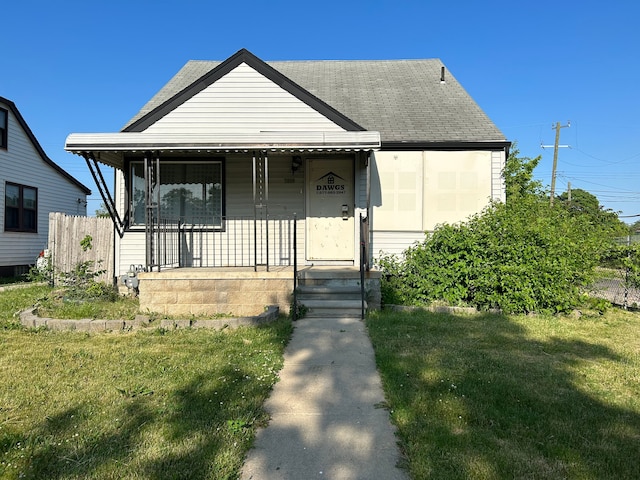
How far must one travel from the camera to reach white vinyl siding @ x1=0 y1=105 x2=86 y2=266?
12896 millimetres

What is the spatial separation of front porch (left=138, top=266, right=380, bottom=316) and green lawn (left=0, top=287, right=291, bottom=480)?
1.31 meters

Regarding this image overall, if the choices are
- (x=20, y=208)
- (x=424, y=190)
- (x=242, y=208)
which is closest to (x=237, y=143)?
(x=242, y=208)

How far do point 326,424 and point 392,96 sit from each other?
9227 millimetres

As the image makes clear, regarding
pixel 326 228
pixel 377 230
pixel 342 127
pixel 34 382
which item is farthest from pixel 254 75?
pixel 34 382

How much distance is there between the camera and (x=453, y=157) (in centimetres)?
856

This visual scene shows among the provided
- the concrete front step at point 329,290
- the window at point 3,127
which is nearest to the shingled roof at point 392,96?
the concrete front step at point 329,290

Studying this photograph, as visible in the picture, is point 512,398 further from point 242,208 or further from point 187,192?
point 187,192

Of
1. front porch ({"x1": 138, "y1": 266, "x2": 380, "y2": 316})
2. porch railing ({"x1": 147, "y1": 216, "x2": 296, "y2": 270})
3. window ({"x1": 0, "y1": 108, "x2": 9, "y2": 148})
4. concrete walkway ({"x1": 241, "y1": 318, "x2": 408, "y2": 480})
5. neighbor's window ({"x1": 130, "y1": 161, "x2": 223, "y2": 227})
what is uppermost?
window ({"x1": 0, "y1": 108, "x2": 9, "y2": 148})

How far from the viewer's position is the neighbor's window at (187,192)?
834 centimetres

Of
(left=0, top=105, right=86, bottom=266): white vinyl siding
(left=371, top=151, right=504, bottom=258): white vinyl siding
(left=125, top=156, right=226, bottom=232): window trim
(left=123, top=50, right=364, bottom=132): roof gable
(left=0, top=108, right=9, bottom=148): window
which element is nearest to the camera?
(left=123, top=50, right=364, bottom=132): roof gable

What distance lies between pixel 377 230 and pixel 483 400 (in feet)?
18.1

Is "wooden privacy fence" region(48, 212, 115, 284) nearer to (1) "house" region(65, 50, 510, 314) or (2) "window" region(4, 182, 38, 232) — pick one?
(1) "house" region(65, 50, 510, 314)

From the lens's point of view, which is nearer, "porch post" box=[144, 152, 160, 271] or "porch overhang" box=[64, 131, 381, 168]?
"porch overhang" box=[64, 131, 381, 168]

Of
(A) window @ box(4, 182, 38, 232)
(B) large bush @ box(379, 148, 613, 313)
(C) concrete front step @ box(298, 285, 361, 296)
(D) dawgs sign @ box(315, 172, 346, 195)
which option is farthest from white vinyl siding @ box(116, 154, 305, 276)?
(A) window @ box(4, 182, 38, 232)
